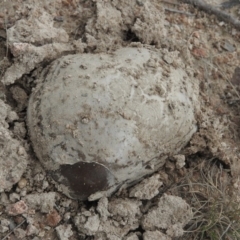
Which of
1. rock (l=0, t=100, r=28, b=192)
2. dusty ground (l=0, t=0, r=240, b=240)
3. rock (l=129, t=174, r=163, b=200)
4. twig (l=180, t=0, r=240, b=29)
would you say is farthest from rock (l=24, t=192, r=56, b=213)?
twig (l=180, t=0, r=240, b=29)

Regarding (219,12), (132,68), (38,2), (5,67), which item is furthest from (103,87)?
(219,12)

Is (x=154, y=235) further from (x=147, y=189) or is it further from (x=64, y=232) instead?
(x=64, y=232)

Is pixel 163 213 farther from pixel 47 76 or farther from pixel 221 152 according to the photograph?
pixel 47 76

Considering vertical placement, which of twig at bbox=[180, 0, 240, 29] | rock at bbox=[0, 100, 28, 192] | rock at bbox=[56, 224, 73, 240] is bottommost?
rock at bbox=[56, 224, 73, 240]

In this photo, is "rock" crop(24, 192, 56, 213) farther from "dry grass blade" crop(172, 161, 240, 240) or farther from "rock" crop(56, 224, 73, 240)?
"dry grass blade" crop(172, 161, 240, 240)

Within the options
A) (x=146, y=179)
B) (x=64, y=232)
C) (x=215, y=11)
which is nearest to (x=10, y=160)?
(x=64, y=232)
